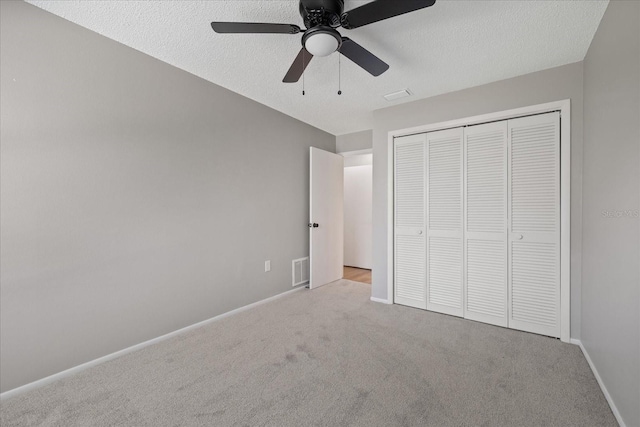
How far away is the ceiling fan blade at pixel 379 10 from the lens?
1317 millimetres

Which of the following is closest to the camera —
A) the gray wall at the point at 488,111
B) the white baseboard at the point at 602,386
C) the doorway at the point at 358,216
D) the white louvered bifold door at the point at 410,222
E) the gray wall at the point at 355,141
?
the white baseboard at the point at 602,386

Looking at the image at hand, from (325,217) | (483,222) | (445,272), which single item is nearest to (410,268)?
(445,272)

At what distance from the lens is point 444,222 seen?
2984 millimetres

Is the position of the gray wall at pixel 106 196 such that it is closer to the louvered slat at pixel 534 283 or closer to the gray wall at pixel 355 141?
the gray wall at pixel 355 141

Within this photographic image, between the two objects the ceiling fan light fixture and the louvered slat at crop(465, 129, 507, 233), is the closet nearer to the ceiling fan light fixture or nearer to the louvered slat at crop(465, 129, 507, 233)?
the louvered slat at crop(465, 129, 507, 233)

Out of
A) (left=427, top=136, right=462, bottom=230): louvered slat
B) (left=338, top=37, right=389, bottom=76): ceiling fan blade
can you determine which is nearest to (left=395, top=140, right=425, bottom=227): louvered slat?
(left=427, top=136, right=462, bottom=230): louvered slat

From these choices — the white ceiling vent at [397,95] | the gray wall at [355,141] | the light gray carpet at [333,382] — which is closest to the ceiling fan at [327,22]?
the white ceiling vent at [397,95]

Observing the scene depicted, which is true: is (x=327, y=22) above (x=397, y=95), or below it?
below

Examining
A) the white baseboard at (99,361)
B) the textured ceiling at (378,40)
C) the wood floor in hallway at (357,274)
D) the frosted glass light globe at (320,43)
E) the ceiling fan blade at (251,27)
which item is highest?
the textured ceiling at (378,40)

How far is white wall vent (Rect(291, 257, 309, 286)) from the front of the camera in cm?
379

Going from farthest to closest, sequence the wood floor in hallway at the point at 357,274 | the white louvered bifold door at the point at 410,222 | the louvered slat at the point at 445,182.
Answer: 1. the wood floor in hallway at the point at 357,274
2. the white louvered bifold door at the point at 410,222
3. the louvered slat at the point at 445,182

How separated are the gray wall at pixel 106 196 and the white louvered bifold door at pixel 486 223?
7.74ft

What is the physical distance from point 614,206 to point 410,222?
173cm

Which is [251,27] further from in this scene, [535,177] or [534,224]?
[534,224]
